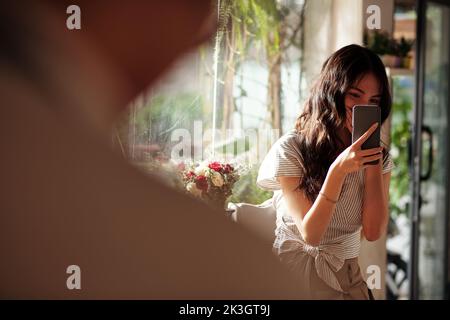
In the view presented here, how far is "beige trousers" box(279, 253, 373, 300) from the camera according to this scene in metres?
1.49

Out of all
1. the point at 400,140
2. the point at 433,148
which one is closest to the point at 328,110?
the point at 433,148

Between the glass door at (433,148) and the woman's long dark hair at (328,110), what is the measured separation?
108 centimetres

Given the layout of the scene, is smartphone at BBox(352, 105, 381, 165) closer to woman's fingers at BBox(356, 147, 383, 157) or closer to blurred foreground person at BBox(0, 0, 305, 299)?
woman's fingers at BBox(356, 147, 383, 157)

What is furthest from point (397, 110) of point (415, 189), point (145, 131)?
point (145, 131)

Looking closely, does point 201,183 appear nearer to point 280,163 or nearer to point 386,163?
point 280,163

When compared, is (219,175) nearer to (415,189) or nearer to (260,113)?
(260,113)

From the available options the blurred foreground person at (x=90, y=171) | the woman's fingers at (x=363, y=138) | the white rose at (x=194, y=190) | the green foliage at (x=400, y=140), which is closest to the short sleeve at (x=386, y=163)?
the woman's fingers at (x=363, y=138)

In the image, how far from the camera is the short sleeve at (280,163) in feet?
4.70

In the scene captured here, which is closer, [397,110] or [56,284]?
[56,284]

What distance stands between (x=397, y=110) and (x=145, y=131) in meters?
2.15

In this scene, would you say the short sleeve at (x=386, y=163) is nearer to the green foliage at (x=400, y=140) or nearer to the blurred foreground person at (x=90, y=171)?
the blurred foreground person at (x=90, y=171)

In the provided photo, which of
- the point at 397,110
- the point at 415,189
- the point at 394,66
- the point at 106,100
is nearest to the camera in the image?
the point at 106,100
